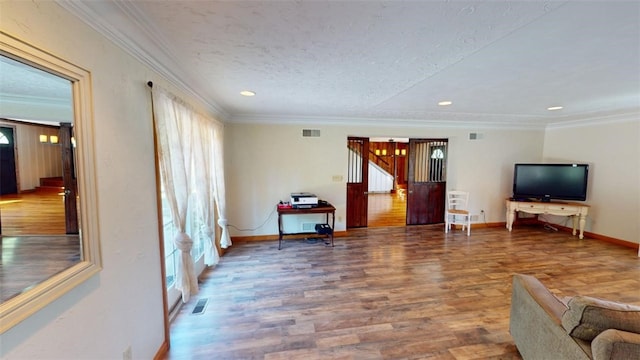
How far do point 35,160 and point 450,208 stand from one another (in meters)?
6.19

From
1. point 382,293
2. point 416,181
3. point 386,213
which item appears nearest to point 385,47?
point 382,293

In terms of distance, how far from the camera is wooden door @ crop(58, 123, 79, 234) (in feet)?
3.81

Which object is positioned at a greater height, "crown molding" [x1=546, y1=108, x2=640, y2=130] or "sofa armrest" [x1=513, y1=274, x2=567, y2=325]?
"crown molding" [x1=546, y1=108, x2=640, y2=130]

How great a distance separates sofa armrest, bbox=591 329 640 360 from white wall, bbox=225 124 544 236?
4.06m

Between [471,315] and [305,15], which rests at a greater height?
[305,15]

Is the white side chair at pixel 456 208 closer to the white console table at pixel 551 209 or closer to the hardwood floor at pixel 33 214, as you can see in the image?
the white console table at pixel 551 209

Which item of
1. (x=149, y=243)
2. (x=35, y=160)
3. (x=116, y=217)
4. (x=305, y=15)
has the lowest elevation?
(x=149, y=243)

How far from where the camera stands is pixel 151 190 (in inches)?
74.1

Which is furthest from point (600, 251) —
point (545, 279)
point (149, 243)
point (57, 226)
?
point (57, 226)

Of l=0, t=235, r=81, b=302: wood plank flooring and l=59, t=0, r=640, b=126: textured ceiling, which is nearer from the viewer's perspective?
l=0, t=235, r=81, b=302: wood plank flooring

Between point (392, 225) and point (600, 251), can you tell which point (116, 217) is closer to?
point (392, 225)

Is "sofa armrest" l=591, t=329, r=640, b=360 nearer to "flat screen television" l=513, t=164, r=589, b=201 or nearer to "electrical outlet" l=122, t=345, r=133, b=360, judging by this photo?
"electrical outlet" l=122, t=345, r=133, b=360

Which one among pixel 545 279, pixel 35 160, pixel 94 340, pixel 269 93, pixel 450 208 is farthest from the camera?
pixel 450 208

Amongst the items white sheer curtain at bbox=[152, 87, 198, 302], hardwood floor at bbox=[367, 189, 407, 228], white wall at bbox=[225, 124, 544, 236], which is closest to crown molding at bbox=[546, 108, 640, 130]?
white wall at bbox=[225, 124, 544, 236]
